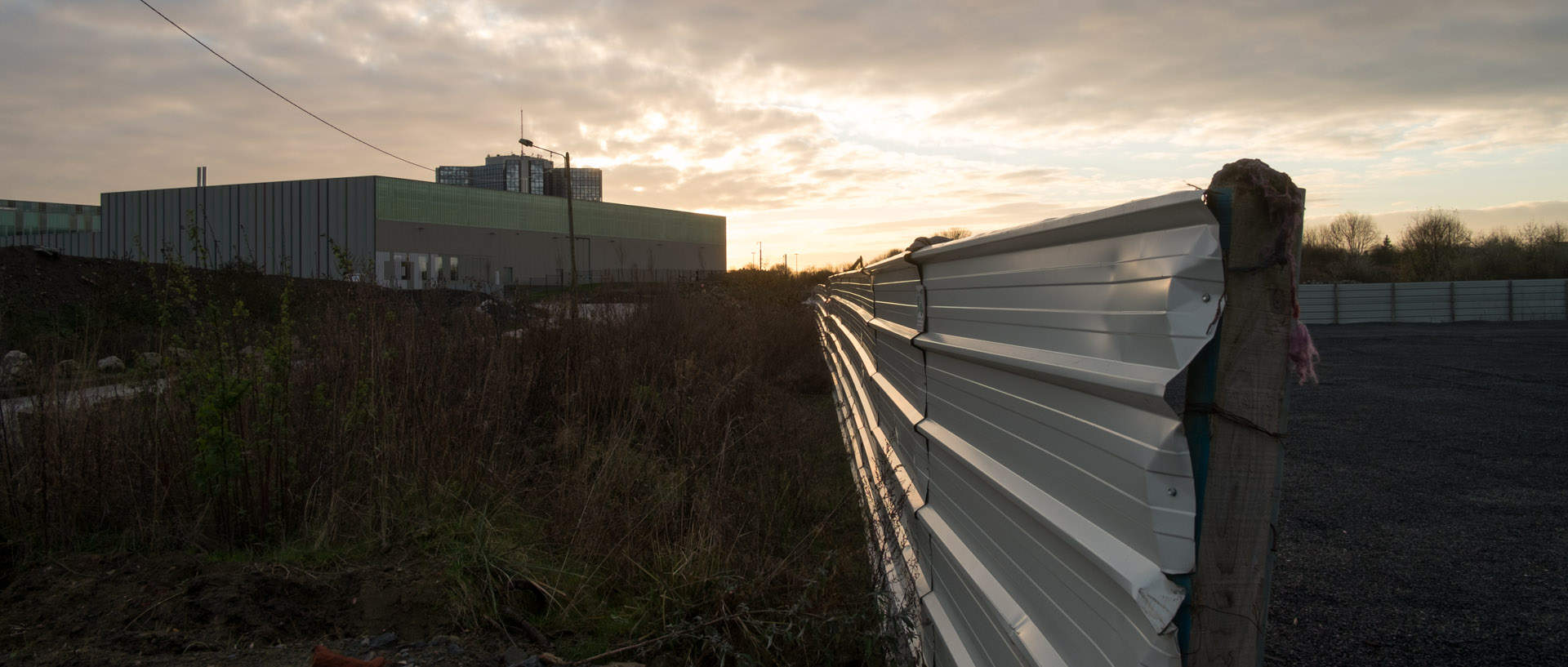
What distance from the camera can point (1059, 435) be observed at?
1600 mm

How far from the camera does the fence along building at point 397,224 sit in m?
46.4

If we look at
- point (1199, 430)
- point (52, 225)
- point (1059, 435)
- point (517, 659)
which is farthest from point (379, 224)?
point (1199, 430)

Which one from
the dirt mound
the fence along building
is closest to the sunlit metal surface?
the dirt mound

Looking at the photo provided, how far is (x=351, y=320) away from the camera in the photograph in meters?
6.47

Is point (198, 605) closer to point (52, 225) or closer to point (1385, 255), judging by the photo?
point (1385, 255)

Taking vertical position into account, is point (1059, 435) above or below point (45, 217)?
below

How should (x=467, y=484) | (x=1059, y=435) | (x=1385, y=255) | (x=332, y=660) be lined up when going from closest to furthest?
1. (x=1059, y=435)
2. (x=332, y=660)
3. (x=467, y=484)
4. (x=1385, y=255)

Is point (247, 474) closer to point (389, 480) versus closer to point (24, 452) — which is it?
point (389, 480)

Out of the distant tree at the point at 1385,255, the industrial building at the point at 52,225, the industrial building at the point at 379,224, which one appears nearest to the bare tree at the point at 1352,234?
the distant tree at the point at 1385,255

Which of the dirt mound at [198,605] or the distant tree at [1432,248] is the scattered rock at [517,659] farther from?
the distant tree at [1432,248]

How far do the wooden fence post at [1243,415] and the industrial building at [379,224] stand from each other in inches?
1651

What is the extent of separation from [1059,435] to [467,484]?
4355mm

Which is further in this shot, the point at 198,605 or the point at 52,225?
the point at 52,225

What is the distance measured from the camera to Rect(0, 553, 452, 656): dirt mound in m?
3.42
